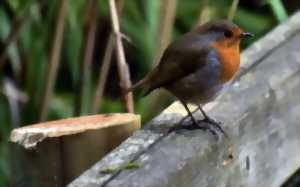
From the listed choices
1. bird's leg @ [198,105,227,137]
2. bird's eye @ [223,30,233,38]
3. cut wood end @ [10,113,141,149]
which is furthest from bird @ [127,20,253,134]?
cut wood end @ [10,113,141,149]

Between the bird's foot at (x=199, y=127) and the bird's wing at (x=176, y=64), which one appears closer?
the bird's foot at (x=199, y=127)

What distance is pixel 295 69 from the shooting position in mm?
2115

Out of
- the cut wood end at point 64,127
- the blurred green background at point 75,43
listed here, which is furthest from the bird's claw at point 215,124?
the blurred green background at point 75,43

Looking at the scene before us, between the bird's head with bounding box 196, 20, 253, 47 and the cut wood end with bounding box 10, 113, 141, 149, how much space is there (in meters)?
0.48

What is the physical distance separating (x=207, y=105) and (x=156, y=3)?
1.10 metres

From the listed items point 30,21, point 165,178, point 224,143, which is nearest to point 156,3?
point 30,21

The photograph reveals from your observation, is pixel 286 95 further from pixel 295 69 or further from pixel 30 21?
pixel 30 21

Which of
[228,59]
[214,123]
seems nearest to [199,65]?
[228,59]

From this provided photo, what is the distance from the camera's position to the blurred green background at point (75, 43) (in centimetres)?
276

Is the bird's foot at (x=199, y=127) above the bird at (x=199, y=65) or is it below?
above

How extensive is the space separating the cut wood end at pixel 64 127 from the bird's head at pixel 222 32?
1.58ft

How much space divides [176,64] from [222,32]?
15cm

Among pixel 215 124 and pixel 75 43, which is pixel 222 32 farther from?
pixel 75 43

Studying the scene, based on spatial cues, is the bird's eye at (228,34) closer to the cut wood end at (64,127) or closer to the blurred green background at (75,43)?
the blurred green background at (75,43)
